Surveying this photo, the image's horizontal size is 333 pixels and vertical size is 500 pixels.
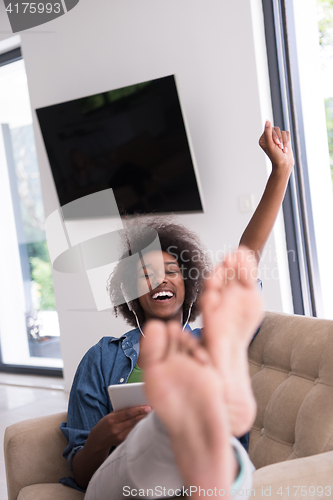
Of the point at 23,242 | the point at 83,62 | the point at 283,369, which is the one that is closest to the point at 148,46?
the point at 83,62

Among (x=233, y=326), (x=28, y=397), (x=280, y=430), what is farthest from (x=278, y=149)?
(x=28, y=397)

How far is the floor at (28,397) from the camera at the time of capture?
9.93 feet

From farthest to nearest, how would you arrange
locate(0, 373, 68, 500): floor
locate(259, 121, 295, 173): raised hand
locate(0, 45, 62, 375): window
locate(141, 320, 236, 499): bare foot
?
locate(0, 45, 62, 375): window
locate(0, 373, 68, 500): floor
locate(259, 121, 295, 173): raised hand
locate(141, 320, 236, 499): bare foot

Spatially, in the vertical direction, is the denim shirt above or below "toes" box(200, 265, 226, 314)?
below

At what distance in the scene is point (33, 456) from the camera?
133 cm

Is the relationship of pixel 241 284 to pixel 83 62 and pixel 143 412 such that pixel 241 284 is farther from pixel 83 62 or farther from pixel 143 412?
pixel 83 62

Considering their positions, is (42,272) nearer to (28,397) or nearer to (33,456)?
(28,397)

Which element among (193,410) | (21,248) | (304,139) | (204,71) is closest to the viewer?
(193,410)

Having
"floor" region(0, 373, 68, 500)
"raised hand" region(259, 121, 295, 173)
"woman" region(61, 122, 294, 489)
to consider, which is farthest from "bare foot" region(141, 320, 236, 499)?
"floor" region(0, 373, 68, 500)

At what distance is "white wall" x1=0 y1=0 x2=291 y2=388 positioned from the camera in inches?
97.5

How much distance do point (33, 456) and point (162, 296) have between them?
0.55m

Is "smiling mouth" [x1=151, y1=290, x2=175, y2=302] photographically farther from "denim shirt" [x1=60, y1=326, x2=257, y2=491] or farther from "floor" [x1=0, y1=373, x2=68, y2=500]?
"floor" [x1=0, y1=373, x2=68, y2=500]

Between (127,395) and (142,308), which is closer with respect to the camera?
(127,395)

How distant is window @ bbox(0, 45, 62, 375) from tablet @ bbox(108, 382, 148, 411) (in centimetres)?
279
